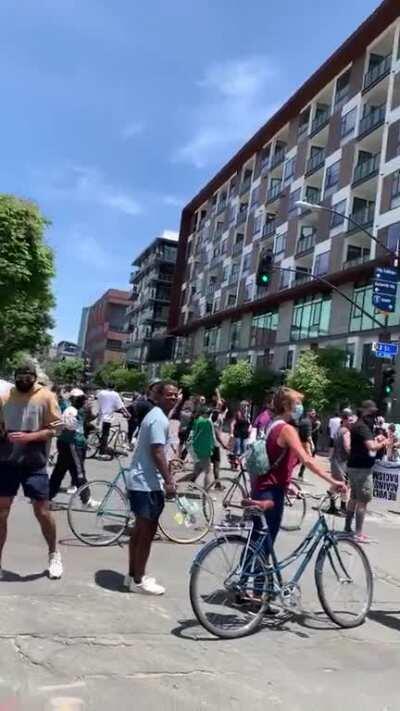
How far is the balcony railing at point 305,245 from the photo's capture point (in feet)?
142

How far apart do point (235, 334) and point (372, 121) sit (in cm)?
2278

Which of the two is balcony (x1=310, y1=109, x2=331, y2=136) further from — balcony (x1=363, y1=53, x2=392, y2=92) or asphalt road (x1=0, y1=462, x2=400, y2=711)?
asphalt road (x1=0, y1=462, x2=400, y2=711)

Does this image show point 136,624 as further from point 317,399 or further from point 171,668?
point 317,399

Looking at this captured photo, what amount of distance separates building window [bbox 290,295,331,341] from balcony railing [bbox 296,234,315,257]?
9.51 feet

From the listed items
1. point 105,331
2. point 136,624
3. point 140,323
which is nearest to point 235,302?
point 140,323

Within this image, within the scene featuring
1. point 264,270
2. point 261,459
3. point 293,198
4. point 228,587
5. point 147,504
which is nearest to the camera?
point 228,587

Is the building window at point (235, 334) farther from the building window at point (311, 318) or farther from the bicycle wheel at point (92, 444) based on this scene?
the bicycle wheel at point (92, 444)

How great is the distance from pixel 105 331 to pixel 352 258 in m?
99.8

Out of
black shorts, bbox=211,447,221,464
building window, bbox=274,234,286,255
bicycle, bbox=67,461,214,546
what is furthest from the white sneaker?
building window, bbox=274,234,286,255

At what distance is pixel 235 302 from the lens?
191 feet

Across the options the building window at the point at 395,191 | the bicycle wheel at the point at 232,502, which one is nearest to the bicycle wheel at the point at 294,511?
the bicycle wheel at the point at 232,502

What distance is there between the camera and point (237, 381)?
4650 cm

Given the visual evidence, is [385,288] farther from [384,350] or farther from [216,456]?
[216,456]

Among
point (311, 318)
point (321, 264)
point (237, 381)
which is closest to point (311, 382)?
point (311, 318)
